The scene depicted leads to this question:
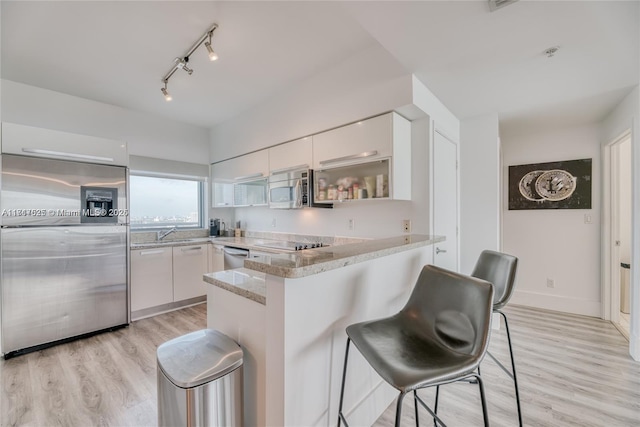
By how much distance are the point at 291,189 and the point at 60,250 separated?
92.0 inches

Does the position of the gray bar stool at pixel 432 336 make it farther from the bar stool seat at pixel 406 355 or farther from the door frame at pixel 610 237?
the door frame at pixel 610 237

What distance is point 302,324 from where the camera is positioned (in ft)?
3.81

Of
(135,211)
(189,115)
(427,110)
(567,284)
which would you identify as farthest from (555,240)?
(135,211)

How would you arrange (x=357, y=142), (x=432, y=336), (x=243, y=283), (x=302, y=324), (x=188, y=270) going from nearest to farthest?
1. (x=302, y=324)
2. (x=432, y=336)
3. (x=243, y=283)
4. (x=357, y=142)
5. (x=188, y=270)

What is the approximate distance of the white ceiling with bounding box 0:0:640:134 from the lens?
153cm

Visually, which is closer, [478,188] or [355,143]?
[355,143]

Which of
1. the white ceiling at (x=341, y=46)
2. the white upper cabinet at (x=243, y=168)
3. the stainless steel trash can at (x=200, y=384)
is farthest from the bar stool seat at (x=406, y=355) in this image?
the white upper cabinet at (x=243, y=168)

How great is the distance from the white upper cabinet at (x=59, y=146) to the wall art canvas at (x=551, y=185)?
16.6 feet

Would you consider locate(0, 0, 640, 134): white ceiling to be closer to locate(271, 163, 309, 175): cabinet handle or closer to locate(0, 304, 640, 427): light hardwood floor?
locate(271, 163, 309, 175): cabinet handle

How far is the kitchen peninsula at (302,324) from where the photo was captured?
110cm

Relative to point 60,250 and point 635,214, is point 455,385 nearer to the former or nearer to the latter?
point 635,214

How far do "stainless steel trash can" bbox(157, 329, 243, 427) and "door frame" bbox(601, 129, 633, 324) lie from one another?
4180mm

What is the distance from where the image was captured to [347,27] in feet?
6.72

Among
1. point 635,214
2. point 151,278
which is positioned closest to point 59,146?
point 151,278
